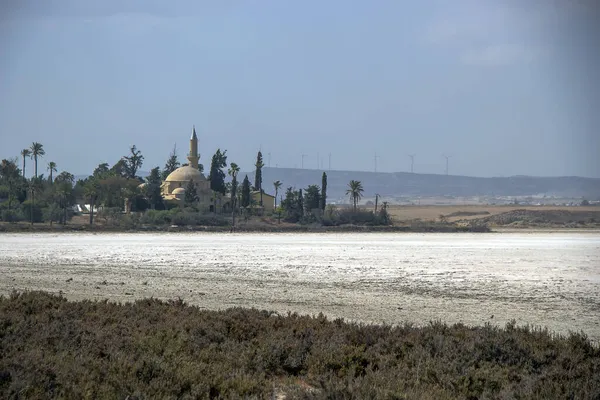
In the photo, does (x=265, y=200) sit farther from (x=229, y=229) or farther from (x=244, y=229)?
(x=229, y=229)

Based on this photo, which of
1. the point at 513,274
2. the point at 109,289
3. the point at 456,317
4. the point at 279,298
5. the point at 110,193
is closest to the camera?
the point at 456,317

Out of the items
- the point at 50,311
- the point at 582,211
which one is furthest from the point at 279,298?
the point at 582,211

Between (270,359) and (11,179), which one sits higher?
(11,179)

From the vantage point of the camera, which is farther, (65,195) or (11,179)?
(11,179)

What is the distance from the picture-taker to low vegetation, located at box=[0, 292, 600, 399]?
8.34m

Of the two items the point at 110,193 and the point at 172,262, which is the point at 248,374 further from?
the point at 110,193

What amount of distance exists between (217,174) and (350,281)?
80.9 meters

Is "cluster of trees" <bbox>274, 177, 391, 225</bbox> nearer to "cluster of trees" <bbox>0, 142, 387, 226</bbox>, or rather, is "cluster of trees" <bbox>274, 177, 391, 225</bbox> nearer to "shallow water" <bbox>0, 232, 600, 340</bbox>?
"cluster of trees" <bbox>0, 142, 387, 226</bbox>

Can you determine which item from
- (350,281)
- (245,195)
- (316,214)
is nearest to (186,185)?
(245,195)

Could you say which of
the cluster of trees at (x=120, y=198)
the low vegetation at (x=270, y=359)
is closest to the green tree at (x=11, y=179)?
the cluster of trees at (x=120, y=198)

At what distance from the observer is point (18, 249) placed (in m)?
39.1

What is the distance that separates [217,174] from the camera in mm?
103375

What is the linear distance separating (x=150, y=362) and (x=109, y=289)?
1196 centimetres

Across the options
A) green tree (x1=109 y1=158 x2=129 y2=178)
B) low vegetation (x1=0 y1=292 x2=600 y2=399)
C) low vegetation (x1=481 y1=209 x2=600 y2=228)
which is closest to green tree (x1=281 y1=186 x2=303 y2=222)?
low vegetation (x1=481 y1=209 x2=600 y2=228)
